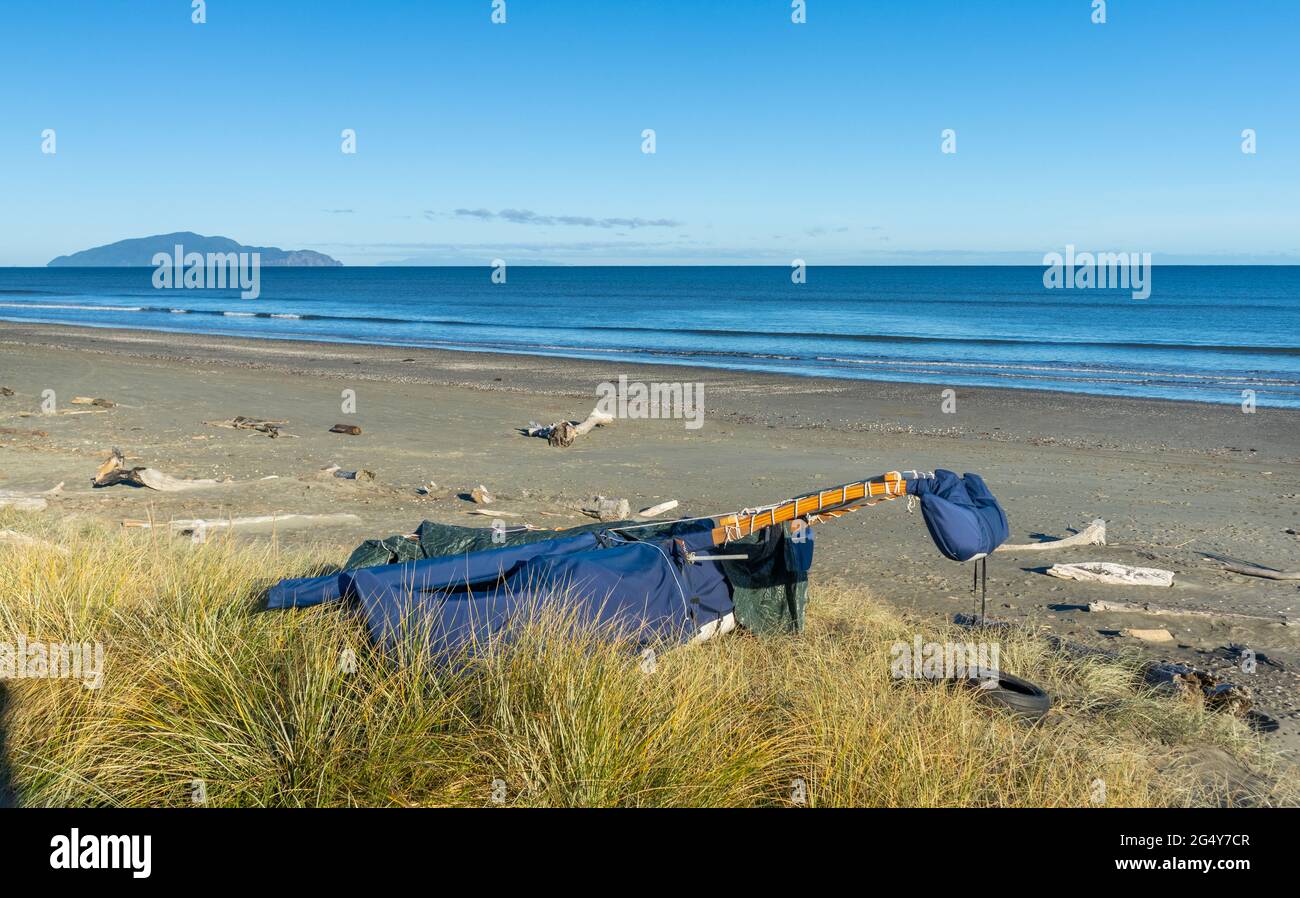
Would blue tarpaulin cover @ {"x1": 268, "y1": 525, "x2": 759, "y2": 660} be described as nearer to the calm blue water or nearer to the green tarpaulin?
the green tarpaulin

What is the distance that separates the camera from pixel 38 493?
37.2 feet

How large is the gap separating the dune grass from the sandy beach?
78.4 inches

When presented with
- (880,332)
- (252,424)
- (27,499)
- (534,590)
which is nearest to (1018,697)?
(534,590)

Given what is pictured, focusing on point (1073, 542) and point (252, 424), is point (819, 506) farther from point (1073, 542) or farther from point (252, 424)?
point (252, 424)

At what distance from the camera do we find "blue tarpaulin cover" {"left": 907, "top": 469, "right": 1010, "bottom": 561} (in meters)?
5.60

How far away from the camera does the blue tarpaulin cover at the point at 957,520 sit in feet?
18.4

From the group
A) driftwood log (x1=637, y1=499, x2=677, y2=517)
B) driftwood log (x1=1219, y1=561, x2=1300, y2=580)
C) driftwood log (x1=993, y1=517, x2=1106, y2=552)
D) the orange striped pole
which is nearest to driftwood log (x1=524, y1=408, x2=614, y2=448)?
driftwood log (x1=637, y1=499, x2=677, y2=517)

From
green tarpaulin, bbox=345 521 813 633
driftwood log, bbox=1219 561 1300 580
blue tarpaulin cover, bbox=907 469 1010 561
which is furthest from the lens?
driftwood log, bbox=1219 561 1300 580

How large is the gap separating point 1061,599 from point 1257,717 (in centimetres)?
243

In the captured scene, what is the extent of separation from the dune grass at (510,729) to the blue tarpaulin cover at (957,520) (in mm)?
732

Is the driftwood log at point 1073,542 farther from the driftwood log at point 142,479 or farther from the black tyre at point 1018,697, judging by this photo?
the driftwood log at point 142,479

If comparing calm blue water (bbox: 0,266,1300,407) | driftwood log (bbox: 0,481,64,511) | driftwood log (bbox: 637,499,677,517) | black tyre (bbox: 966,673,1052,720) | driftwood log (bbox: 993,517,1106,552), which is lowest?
black tyre (bbox: 966,673,1052,720)
